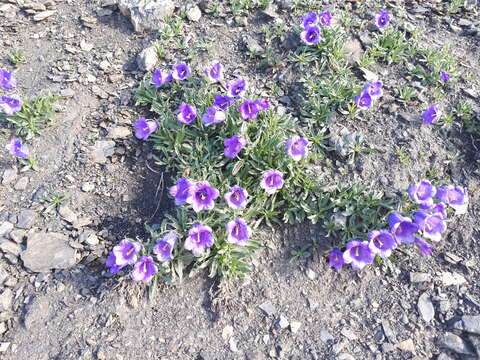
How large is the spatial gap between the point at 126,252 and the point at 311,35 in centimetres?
315

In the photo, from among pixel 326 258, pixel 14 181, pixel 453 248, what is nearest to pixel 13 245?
pixel 14 181

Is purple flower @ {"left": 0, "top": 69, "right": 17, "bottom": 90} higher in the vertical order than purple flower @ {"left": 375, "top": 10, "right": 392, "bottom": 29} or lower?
lower

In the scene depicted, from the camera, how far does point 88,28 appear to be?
5848 mm

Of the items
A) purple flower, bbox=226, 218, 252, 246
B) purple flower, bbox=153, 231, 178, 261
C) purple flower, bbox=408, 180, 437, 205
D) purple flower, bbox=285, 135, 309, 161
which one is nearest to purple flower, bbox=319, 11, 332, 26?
purple flower, bbox=285, 135, 309, 161

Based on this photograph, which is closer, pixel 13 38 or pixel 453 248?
pixel 453 248

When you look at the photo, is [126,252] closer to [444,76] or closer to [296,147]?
[296,147]

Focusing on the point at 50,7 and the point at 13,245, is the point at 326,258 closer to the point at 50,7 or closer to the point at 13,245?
the point at 13,245

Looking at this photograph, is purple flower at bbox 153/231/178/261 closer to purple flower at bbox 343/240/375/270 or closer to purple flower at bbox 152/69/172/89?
purple flower at bbox 343/240/375/270

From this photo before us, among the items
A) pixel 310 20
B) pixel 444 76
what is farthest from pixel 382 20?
pixel 444 76

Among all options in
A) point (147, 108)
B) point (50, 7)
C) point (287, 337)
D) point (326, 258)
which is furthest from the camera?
point (50, 7)

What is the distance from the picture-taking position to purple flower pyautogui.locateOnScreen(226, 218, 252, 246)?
3700 mm

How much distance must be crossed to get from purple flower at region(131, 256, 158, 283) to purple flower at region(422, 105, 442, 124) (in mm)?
3044

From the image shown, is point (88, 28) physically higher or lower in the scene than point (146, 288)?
higher

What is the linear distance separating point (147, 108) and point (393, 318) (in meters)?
3.28
